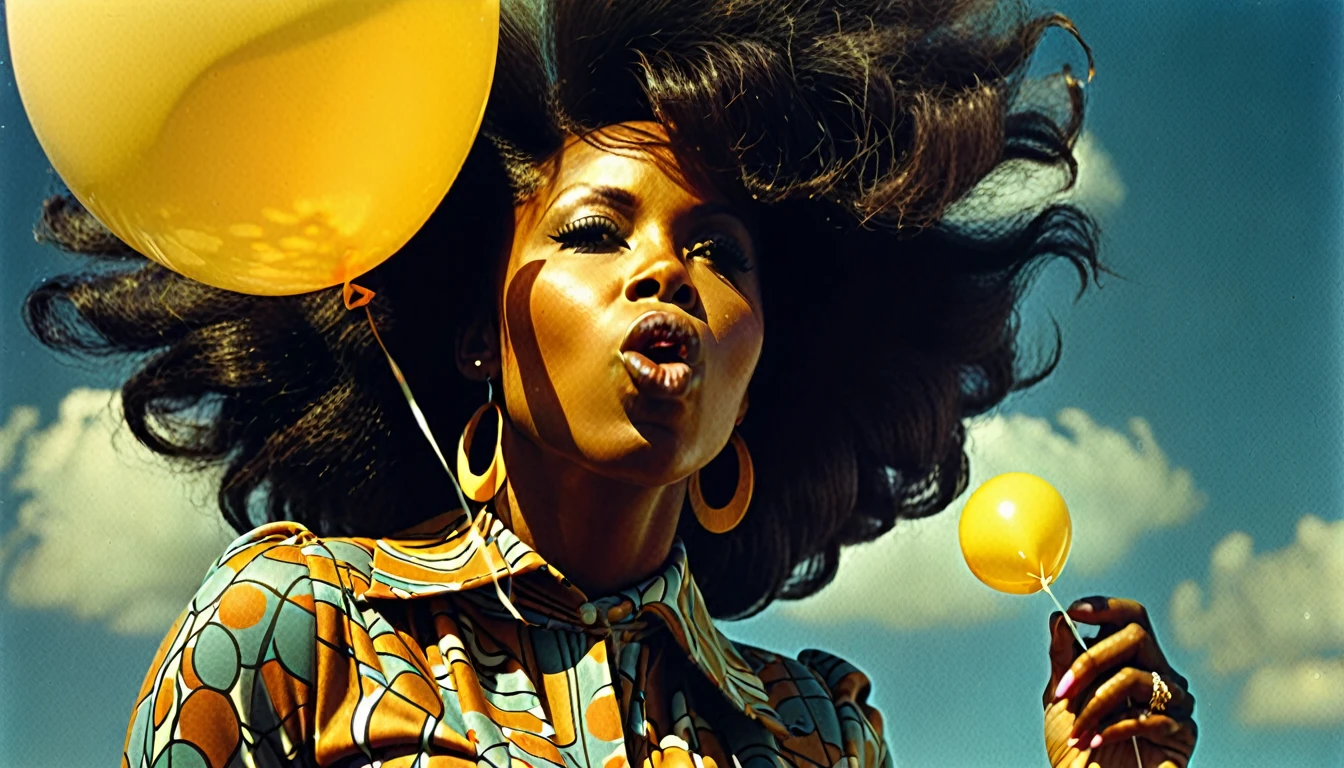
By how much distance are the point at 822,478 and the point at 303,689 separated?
166cm

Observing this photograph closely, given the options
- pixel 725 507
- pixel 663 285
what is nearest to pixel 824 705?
pixel 725 507

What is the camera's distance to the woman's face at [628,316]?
447 centimetres

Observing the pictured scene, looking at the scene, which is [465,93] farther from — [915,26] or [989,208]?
[989,208]

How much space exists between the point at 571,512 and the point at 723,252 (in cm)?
64

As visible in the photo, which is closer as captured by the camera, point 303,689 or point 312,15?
point 312,15

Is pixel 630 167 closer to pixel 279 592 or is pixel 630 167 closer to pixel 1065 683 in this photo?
pixel 279 592

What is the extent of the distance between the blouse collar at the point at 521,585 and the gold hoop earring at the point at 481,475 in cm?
5

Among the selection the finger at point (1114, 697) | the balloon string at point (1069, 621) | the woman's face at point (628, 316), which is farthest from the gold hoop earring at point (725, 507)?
the finger at point (1114, 697)

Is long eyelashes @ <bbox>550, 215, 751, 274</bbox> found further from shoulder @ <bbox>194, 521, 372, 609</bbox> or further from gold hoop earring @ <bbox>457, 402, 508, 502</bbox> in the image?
shoulder @ <bbox>194, 521, 372, 609</bbox>

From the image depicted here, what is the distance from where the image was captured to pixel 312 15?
380 centimetres

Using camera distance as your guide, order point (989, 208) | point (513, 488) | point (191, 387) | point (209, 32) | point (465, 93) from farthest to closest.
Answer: point (989, 208) < point (191, 387) < point (513, 488) < point (465, 93) < point (209, 32)

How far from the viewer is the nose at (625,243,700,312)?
14.8ft

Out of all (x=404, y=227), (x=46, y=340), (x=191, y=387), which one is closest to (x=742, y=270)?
(x=404, y=227)

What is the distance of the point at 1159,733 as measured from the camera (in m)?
4.65
